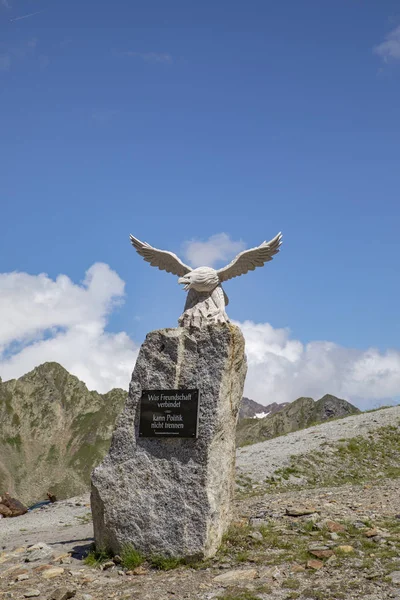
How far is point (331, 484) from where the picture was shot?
19156mm

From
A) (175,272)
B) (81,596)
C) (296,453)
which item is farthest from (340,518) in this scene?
(296,453)

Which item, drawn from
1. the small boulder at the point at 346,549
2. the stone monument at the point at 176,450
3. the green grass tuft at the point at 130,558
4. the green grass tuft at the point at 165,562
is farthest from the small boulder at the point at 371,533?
the green grass tuft at the point at 130,558

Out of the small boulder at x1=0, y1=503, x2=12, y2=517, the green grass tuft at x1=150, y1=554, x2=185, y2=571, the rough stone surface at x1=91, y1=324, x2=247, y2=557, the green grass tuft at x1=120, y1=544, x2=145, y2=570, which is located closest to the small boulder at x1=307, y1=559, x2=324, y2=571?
the rough stone surface at x1=91, y1=324, x2=247, y2=557

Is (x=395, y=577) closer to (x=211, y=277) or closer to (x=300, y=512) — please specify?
(x=300, y=512)

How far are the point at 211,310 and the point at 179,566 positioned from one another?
4.96 m

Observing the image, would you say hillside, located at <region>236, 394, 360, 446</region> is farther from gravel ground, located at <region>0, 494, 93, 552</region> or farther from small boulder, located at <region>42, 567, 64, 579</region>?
small boulder, located at <region>42, 567, 64, 579</region>

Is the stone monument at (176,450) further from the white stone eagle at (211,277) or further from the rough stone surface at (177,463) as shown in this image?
the white stone eagle at (211,277)

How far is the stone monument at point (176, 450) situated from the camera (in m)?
9.82

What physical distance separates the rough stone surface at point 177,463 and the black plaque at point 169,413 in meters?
0.13

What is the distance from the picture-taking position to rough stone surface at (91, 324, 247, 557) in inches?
386

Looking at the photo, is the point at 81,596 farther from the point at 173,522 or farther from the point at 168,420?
the point at 168,420

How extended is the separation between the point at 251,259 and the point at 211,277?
3.61ft

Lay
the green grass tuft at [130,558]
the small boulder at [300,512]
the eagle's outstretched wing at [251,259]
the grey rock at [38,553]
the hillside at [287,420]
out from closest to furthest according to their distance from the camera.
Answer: the green grass tuft at [130,558]
the grey rock at [38,553]
the small boulder at [300,512]
the eagle's outstretched wing at [251,259]
the hillside at [287,420]

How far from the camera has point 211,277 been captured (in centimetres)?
1247
